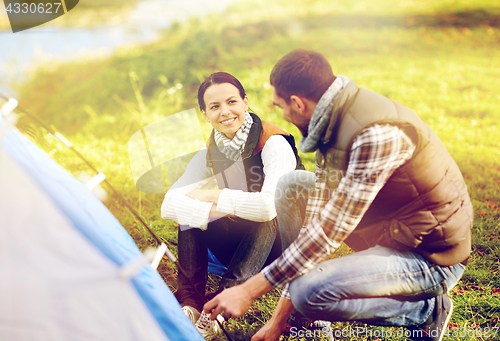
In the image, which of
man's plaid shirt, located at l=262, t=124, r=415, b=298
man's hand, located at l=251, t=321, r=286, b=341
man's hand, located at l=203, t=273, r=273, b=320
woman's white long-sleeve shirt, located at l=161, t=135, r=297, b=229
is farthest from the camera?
woman's white long-sleeve shirt, located at l=161, t=135, r=297, b=229

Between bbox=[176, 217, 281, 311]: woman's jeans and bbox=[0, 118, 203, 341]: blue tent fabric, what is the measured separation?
0.38 metres

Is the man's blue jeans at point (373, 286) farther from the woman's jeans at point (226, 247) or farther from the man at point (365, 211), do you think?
the woman's jeans at point (226, 247)

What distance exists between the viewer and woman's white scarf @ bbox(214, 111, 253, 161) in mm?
1613

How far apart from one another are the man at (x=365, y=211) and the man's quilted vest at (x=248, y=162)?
295 mm

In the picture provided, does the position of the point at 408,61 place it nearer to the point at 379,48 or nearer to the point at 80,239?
the point at 379,48

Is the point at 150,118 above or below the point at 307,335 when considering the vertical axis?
above

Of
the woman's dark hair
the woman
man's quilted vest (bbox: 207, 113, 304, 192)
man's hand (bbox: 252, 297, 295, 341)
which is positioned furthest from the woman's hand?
man's hand (bbox: 252, 297, 295, 341)

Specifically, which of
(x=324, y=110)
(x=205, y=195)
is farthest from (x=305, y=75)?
(x=205, y=195)

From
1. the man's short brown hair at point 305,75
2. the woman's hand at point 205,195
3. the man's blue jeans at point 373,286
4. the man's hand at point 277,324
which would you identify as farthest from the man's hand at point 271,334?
the man's short brown hair at point 305,75

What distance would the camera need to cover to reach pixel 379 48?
599 cm

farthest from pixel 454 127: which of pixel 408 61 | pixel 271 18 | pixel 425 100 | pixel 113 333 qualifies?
pixel 271 18

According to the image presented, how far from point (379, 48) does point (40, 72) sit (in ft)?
17.9

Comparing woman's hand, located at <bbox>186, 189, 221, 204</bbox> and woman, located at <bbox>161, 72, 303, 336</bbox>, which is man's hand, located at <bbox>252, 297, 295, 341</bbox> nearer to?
woman, located at <bbox>161, 72, 303, 336</bbox>

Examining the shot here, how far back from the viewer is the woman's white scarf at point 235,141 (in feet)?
5.29
